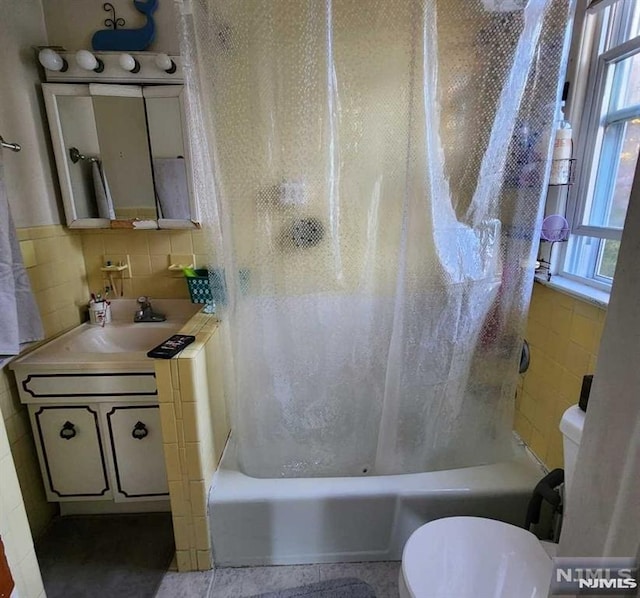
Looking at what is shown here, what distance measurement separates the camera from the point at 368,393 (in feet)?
4.81

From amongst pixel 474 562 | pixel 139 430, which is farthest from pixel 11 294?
pixel 474 562

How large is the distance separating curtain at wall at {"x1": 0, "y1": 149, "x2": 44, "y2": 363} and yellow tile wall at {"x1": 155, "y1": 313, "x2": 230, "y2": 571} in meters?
0.53

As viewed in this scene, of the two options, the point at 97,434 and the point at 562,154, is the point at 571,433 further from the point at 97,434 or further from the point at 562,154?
the point at 97,434

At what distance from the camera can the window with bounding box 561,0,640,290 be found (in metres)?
1.23

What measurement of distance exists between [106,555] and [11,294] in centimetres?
110

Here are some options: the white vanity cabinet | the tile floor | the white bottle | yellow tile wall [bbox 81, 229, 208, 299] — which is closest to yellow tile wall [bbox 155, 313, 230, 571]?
the tile floor

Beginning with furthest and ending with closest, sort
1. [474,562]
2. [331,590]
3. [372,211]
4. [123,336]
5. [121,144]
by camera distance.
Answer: [123,336], [121,144], [331,590], [372,211], [474,562]

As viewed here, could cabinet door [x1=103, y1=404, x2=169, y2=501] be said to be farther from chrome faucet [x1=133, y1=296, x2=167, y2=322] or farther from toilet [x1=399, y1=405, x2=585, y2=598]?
toilet [x1=399, y1=405, x2=585, y2=598]

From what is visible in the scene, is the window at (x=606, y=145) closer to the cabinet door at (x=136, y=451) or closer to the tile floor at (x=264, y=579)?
the tile floor at (x=264, y=579)

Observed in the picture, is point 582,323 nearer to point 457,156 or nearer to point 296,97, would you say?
point 457,156

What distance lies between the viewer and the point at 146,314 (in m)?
1.84

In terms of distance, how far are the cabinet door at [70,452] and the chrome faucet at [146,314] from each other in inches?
19.1

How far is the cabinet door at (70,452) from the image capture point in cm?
150

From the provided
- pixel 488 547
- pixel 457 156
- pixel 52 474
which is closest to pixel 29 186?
pixel 52 474
